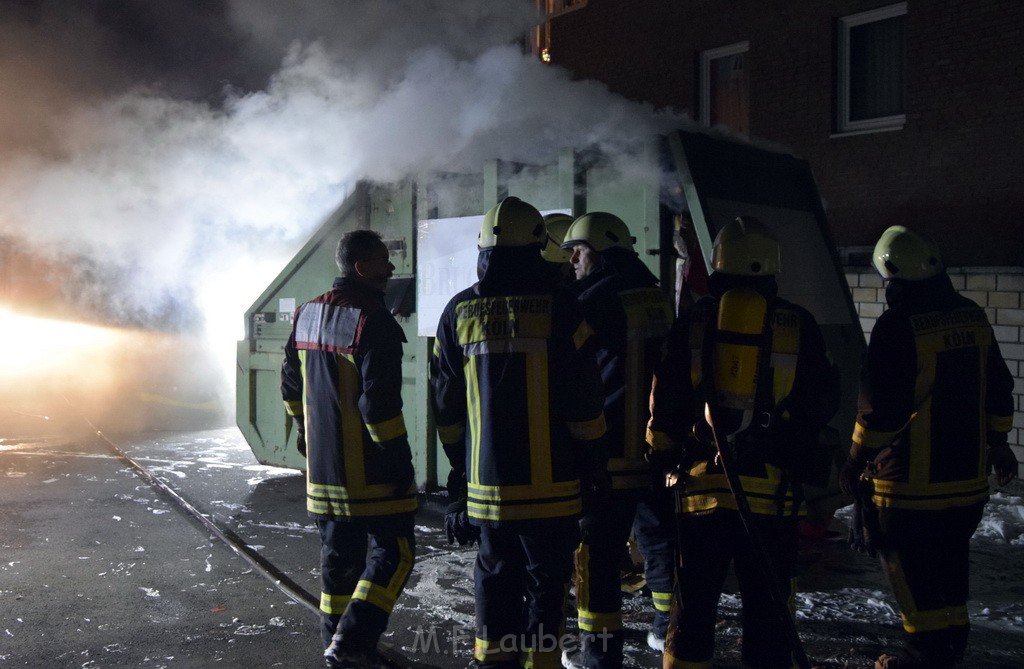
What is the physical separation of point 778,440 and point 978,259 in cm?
584

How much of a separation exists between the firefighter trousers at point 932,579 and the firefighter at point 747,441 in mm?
639

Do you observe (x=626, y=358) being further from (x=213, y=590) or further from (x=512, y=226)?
(x=213, y=590)

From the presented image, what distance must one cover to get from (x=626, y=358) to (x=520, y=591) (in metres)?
1.11

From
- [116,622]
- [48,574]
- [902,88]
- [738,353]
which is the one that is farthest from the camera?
[902,88]

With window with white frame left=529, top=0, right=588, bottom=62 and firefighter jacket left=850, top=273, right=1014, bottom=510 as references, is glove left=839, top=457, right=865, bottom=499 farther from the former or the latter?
window with white frame left=529, top=0, right=588, bottom=62

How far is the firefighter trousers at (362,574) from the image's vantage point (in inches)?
150

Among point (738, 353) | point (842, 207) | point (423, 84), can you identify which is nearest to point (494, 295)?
point (738, 353)

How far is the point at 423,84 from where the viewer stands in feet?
22.9

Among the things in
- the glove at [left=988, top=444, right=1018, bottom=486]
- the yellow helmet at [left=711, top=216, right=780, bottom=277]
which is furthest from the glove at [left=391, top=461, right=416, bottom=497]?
the glove at [left=988, top=444, right=1018, bottom=486]

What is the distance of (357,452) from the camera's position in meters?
3.89

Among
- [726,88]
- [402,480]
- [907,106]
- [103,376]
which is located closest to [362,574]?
[402,480]

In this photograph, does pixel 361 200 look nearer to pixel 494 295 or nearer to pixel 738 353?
pixel 494 295

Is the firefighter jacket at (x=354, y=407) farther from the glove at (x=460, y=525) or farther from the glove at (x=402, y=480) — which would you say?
the glove at (x=460, y=525)

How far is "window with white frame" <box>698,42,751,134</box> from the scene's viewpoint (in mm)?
10578
